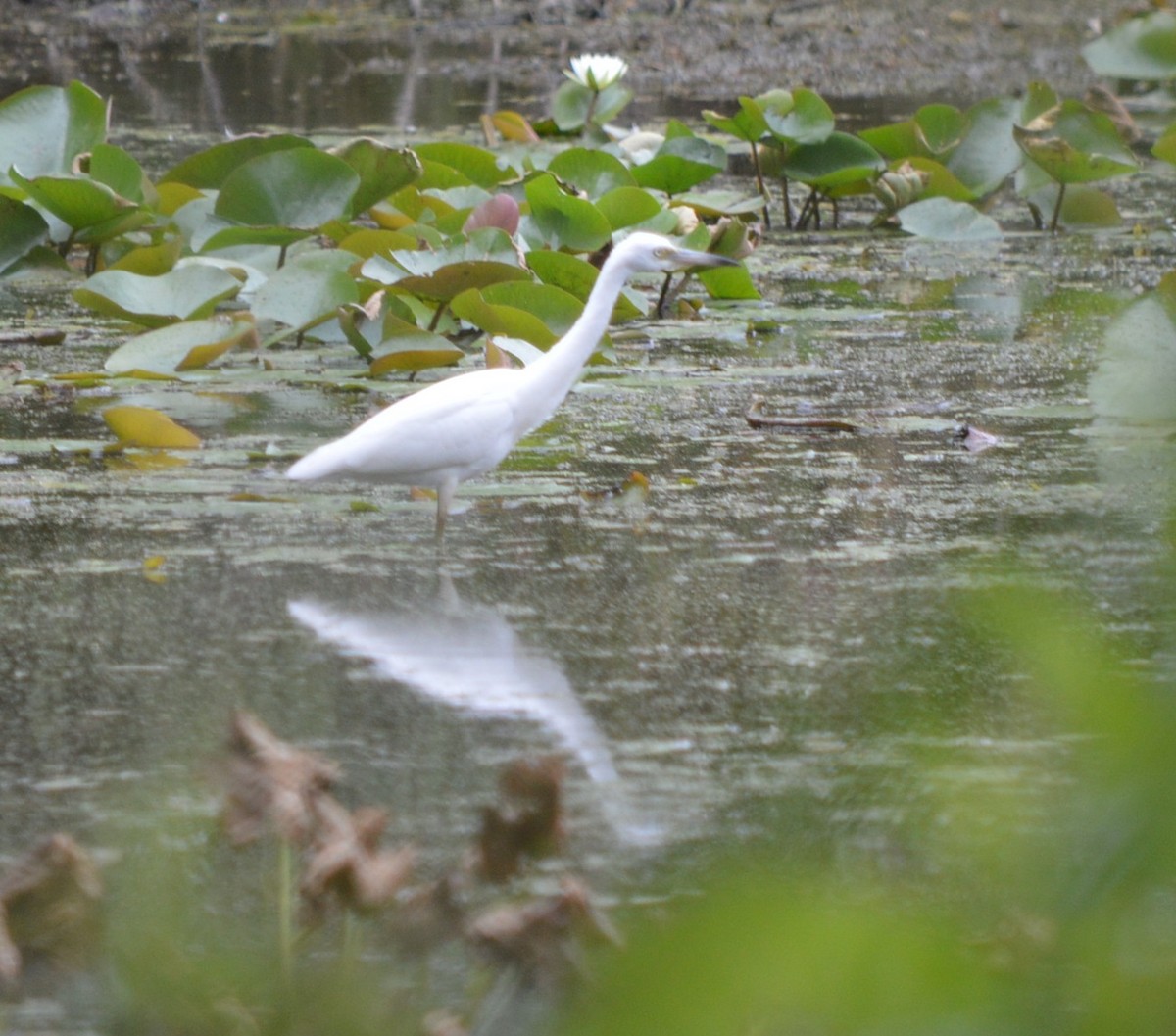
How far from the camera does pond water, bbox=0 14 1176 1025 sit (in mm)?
2098

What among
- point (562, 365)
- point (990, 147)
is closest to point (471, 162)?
point (990, 147)

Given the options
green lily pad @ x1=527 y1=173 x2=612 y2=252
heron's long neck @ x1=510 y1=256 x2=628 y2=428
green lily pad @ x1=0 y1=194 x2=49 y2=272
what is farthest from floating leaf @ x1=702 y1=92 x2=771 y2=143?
heron's long neck @ x1=510 y1=256 x2=628 y2=428

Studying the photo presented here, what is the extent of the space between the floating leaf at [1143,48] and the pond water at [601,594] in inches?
4.4

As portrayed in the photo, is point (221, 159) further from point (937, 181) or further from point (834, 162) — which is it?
point (937, 181)

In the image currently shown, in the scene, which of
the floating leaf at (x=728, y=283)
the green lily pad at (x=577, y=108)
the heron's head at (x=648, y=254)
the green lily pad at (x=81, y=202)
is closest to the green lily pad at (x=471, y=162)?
the floating leaf at (x=728, y=283)

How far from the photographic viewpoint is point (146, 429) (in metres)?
3.62

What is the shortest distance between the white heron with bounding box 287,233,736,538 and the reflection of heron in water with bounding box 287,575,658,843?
0.30 m

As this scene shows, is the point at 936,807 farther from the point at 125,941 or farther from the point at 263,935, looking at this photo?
the point at 263,935

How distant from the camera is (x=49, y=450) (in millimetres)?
3674

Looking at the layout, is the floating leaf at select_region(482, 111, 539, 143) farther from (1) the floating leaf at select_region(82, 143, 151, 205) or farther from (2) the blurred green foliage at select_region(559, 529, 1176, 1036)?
(2) the blurred green foliage at select_region(559, 529, 1176, 1036)

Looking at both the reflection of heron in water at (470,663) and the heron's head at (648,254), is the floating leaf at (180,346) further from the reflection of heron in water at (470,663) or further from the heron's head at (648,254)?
the reflection of heron in water at (470,663)

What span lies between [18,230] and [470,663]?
3337mm

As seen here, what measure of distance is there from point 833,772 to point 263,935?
2.50 ft

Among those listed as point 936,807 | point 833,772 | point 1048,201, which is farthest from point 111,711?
point 1048,201
